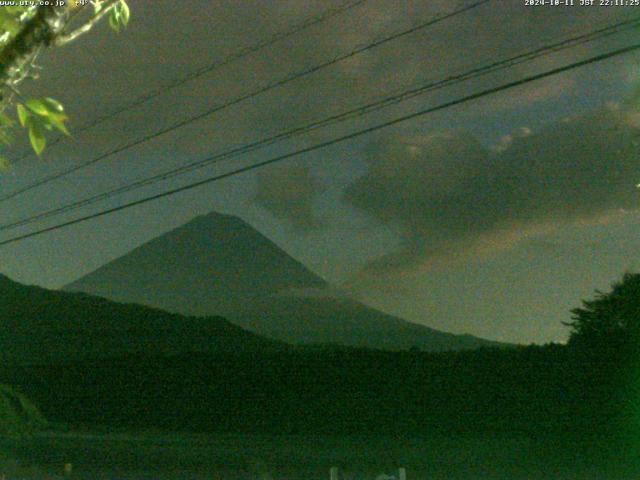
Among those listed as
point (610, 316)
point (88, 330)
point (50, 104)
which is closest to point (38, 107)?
point (50, 104)

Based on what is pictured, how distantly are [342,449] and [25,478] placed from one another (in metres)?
8.91

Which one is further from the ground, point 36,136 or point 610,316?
point 610,316

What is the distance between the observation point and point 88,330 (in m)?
35.0

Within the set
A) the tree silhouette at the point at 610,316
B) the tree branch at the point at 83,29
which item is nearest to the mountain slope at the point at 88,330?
the tree silhouette at the point at 610,316

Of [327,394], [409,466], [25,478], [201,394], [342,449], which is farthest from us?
[201,394]

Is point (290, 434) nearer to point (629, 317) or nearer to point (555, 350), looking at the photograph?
point (555, 350)

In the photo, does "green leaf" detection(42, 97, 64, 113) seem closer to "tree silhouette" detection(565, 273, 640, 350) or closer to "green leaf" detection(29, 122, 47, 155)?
"green leaf" detection(29, 122, 47, 155)

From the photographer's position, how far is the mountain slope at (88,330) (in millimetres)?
32906

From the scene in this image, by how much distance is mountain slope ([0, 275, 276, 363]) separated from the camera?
1296 inches

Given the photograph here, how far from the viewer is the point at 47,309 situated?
33531 millimetres

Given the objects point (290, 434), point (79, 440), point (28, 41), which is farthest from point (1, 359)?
point (28, 41)

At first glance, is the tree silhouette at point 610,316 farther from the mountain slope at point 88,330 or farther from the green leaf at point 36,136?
the green leaf at point 36,136

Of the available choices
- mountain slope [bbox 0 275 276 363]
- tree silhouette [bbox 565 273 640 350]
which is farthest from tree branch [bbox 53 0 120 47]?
mountain slope [bbox 0 275 276 363]

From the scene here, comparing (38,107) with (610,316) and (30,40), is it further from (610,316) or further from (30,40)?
(610,316)
